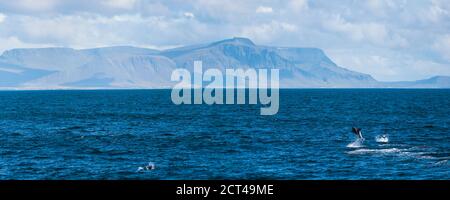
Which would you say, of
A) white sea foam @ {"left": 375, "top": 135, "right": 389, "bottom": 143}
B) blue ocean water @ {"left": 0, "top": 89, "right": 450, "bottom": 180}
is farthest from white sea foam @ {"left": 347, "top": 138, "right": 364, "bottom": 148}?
white sea foam @ {"left": 375, "top": 135, "right": 389, "bottom": 143}

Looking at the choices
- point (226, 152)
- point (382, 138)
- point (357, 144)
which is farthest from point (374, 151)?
point (382, 138)

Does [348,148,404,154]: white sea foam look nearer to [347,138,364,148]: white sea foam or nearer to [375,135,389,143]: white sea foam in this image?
[347,138,364,148]: white sea foam

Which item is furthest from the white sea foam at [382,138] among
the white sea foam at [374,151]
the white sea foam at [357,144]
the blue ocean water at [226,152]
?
the white sea foam at [374,151]

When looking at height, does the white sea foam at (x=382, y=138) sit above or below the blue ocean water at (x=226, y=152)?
above

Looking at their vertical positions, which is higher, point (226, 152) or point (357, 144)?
point (357, 144)

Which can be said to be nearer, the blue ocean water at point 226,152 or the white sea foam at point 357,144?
the blue ocean water at point 226,152

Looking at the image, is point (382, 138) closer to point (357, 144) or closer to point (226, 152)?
point (357, 144)

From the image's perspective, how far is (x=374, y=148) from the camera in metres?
60.2

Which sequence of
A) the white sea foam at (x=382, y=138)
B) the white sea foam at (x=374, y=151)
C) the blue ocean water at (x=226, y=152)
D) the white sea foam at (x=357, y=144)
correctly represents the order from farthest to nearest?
the white sea foam at (x=382, y=138) < the white sea foam at (x=357, y=144) < the white sea foam at (x=374, y=151) < the blue ocean water at (x=226, y=152)

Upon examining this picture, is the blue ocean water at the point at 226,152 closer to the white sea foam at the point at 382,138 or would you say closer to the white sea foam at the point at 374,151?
the white sea foam at the point at 374,151

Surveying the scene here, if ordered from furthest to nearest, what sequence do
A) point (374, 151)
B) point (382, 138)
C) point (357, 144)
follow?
point (382, 138), point (357, 144), point (374, 151)

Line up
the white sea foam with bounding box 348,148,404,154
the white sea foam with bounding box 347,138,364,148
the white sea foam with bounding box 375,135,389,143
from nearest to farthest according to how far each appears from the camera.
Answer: the white sea foam with bounding box 348,148,404,154 < the white sea foam with bounding box 347,138,364,148 < the white sea foam with bounding box 375,135,389,143
